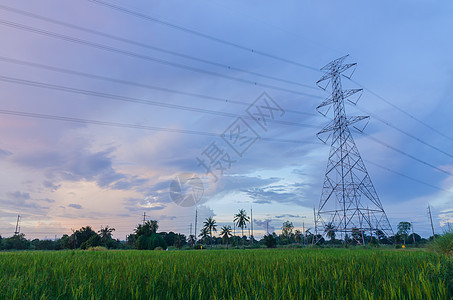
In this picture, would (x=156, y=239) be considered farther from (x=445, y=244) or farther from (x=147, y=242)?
(x=445, y=244)

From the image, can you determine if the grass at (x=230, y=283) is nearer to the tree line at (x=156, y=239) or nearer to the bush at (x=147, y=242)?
the tree line at (x=156, y=239)

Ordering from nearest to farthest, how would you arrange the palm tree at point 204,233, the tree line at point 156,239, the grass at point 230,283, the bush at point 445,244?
the grass at point 230,283, the bush at point 445,244, the tree line at point 156,239, the palm tree at point 204,233

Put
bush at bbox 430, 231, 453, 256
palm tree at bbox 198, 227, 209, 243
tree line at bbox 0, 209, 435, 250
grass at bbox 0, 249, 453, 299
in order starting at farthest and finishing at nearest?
palm tree at bbox 198, 227, 209, 243
tree line at bbox 0, 209, 435, 250
bush at bbox 430, 231, 453, 256
grass at bbox 0, 249, 453, 299

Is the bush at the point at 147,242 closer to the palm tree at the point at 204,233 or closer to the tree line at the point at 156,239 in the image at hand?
the tree line at the point at 156,239

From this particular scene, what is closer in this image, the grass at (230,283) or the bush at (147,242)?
the grass at (230,283)

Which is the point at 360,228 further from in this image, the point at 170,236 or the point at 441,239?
the point at 170,236

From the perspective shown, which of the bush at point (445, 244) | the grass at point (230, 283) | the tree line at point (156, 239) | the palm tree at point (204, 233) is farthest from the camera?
the palm tree at point (204, 233)

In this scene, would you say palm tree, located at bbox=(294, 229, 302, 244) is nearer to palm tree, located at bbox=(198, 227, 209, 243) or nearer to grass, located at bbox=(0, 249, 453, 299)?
palm tree, located at bbox=(198, 227, 209, 243)

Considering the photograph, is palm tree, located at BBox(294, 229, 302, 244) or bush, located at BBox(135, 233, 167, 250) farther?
palm tree, located at BBox(294, 229, 302, 244)

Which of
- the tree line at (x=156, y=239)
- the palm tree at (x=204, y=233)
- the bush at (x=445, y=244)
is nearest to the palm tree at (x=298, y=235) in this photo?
the tree line at (x=156, y=239)

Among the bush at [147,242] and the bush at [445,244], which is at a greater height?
the bush at [445,244]

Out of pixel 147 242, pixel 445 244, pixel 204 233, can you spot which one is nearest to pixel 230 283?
pixel 445 244

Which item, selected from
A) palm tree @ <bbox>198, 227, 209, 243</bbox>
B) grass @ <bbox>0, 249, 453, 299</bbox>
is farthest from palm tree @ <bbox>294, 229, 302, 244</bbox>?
grass @ <bbox>0, 249, 453, 299</bbox>

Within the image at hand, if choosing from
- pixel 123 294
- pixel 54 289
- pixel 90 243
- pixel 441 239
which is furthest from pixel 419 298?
pixel 90 243
